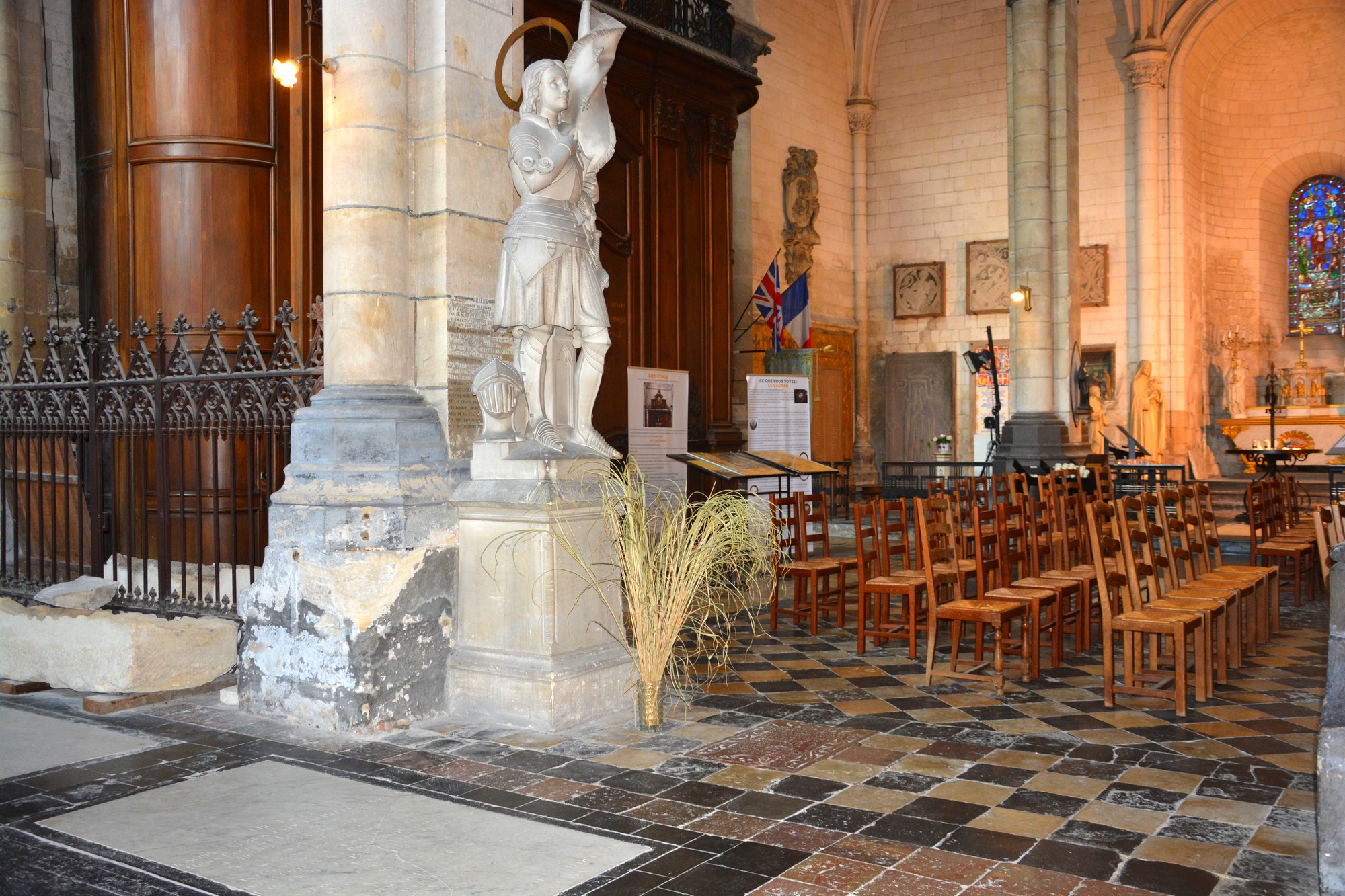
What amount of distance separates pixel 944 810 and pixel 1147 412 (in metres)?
15.0

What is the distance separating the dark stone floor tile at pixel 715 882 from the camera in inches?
110

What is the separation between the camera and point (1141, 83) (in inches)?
682

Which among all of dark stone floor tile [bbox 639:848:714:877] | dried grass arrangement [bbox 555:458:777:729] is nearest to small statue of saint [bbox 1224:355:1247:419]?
dried grass arrangement [bbox 555:458:777:729]

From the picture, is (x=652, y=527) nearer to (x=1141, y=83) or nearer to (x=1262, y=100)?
(x=1141, y=83)

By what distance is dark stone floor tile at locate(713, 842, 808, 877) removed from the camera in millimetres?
2955

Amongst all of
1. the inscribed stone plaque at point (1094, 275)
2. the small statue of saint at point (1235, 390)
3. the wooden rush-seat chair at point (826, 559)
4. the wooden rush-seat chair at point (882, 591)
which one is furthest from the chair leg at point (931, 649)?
the small statue of saint at point (1235, 390)

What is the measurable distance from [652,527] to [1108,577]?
2.13m

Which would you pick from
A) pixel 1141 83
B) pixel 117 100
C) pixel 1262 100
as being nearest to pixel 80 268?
pixel 117 100

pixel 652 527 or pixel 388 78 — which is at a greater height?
pixel 388 78

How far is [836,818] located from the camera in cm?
335

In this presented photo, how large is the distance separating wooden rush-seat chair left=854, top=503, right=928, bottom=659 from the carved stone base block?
160 centimetres

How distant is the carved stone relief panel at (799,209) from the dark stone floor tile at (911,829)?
1420 centimetres

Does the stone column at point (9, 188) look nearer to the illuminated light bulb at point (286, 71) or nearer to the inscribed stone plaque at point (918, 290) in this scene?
the illuminated light bulb at point (286, 71)

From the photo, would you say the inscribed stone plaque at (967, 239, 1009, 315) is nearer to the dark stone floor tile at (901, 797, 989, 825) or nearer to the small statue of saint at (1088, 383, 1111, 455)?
the small statue of saint at (1088, 383, 1111, 455)
